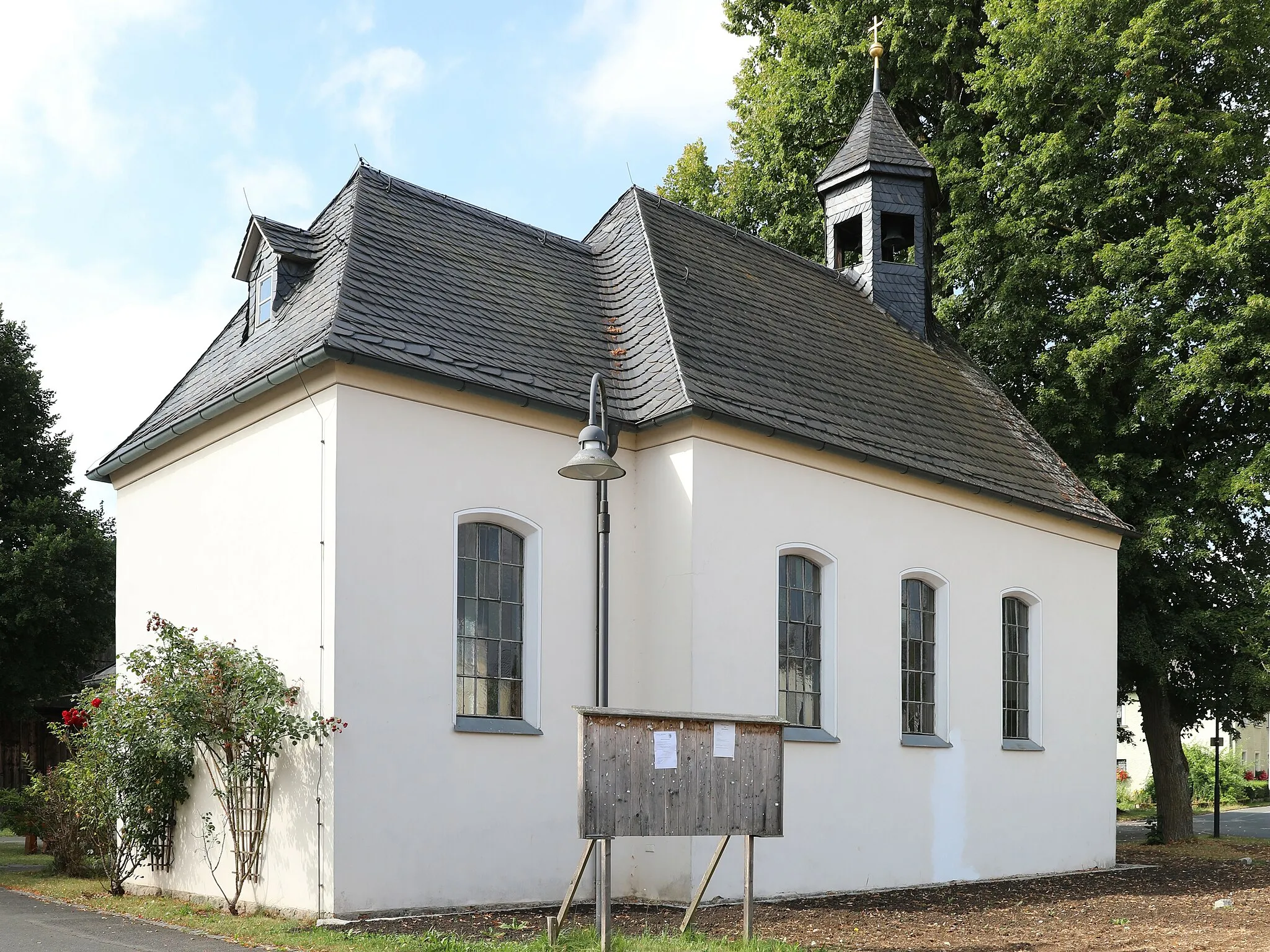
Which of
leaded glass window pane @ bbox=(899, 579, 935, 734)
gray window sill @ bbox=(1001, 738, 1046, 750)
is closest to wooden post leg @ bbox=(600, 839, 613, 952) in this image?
leaded glass window pane @ bbox=(899, 579, 935, 734)

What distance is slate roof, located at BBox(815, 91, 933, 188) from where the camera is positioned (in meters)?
21.2

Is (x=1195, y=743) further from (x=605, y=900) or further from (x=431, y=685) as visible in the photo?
(x=605, y=900)

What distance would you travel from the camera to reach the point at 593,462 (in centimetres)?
957

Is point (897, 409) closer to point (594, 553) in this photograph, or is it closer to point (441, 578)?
point (594, 553)

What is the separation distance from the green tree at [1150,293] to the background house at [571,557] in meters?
3.04

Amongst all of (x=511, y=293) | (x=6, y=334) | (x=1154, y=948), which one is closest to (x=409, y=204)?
(x=511, y=293)

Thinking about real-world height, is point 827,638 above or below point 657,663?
→ above

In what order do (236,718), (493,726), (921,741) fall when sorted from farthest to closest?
(921,741), (493,726), (236,718)

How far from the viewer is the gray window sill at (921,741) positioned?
598 inches

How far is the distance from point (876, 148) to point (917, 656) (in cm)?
940

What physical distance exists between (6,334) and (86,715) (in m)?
18.5

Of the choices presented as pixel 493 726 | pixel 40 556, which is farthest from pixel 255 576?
pixel 40 556

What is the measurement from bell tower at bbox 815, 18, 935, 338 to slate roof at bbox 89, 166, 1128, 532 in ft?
5.82

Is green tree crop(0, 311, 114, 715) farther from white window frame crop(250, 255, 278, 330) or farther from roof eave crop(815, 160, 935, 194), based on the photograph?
roof eave crop(815, 160, 935, 194)
